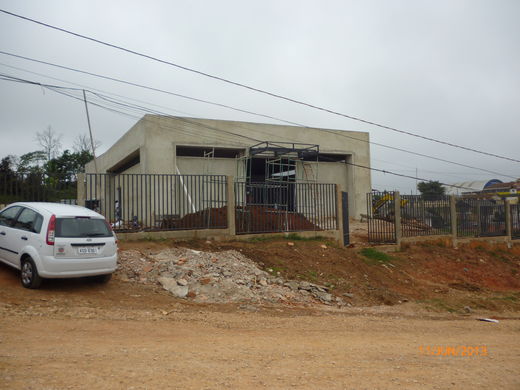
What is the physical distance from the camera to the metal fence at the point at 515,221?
827 inches

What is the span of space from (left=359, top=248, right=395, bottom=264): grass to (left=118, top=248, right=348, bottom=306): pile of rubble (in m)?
4.02

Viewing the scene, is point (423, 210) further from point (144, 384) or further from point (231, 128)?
point (144, 384)

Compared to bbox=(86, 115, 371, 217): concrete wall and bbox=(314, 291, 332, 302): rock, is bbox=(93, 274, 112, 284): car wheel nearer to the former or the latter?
bbox=(314, 291, 332, 302): rock

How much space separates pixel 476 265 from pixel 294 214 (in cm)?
764

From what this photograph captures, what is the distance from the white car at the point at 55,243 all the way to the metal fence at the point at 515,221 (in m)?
20.3

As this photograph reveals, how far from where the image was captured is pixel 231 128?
20.9 metres

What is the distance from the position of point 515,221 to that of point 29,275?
22.0 metres

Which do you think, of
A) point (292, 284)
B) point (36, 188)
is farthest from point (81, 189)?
point (292, 284)

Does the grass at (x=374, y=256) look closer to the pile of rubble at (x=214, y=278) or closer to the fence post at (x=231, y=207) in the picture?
the pile of rubble at (x=214, y=278)

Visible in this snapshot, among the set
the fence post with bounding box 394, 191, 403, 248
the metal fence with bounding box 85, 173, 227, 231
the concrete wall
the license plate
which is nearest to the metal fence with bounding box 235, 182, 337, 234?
the metal fence with bounding box 85, 173, 227, 231

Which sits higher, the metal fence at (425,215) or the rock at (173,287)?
the metal fence at (425,215)

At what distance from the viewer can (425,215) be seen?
1714 cm

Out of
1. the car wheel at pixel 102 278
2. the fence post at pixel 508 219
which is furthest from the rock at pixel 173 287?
the fence post at pixel 508 219

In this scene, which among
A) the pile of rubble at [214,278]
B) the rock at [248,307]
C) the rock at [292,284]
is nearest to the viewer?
the rock at [248,307]
